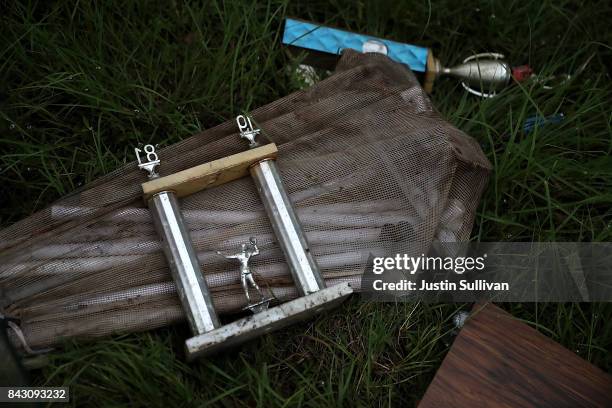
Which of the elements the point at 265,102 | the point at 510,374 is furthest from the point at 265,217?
the point at 510,374

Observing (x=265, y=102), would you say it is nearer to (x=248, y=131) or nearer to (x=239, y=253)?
(x=248, y=131)

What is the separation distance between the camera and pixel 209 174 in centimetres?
166

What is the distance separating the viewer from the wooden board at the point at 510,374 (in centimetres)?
161

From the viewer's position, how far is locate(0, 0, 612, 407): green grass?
1628 mm

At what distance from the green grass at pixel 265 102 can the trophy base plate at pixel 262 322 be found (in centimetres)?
12

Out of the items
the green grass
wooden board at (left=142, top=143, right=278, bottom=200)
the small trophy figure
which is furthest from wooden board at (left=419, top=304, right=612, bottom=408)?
wooden board at (left=142, top=143, right=278, bottom=200)

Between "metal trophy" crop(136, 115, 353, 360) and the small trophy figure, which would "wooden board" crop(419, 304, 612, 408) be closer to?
"metal trophy" crop(136, 115, 353, 360)

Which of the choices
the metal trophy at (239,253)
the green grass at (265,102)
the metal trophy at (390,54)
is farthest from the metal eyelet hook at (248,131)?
the metal trophy at (390,54)

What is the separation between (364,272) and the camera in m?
1.76

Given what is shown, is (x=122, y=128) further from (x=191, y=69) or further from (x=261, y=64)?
(x=261, y=64)

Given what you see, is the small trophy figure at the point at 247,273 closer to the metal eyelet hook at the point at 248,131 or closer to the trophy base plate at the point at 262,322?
the trophy base plate at the point at 262,322

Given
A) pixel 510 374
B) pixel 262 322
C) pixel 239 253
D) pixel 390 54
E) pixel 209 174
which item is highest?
pixel 390 54

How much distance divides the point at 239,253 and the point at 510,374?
84 cm

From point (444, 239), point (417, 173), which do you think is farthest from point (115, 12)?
point (444, 239)
